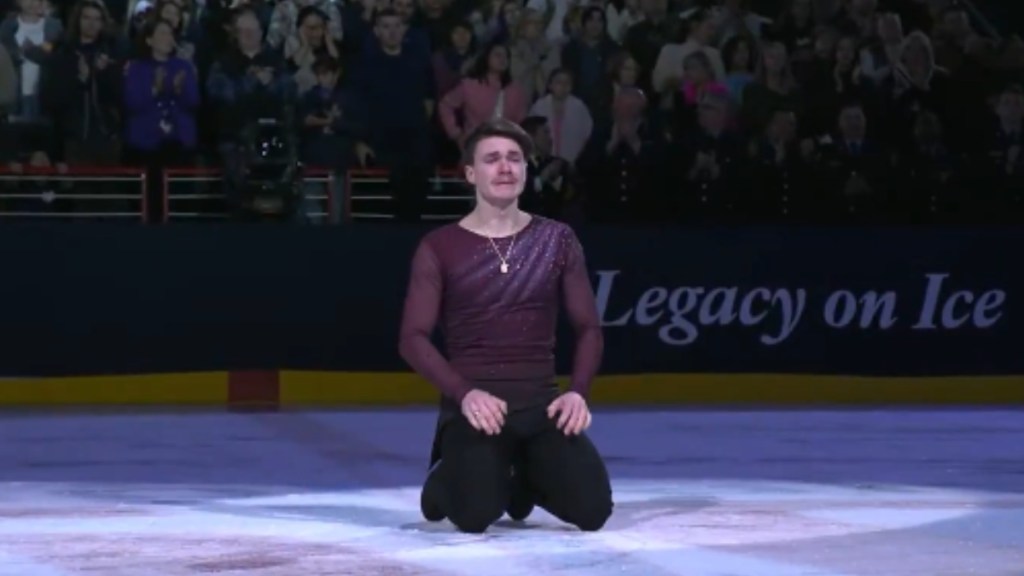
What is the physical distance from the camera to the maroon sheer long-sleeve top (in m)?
6.84

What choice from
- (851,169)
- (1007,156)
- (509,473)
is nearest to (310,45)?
(851,169)

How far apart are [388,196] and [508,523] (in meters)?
6.07

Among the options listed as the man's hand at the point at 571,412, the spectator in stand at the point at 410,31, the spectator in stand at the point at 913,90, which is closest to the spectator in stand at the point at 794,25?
the spectator in stand at the point at 913,90

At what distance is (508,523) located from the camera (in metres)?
7.09

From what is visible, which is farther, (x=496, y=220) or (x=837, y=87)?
(x=837, y=87)

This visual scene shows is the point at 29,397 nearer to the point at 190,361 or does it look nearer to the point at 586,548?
the point at 190,361

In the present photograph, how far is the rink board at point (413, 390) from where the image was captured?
12445mm

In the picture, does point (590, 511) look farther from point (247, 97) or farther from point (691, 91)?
point (691, 91)

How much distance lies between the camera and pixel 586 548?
21.4 ft

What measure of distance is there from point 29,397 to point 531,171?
3030 mm

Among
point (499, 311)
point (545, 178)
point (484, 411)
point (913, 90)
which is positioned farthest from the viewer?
point (913, 90)

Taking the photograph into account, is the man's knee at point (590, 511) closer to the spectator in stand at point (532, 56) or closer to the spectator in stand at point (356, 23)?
the spectator in stand at point (356, 23)

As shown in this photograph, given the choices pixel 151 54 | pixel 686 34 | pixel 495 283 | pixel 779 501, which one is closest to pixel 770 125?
pixel 686 34

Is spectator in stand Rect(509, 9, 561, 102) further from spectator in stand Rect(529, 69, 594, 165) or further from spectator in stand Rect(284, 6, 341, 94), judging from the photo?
spectator in stand Rect(284, 6, 341, 94)
